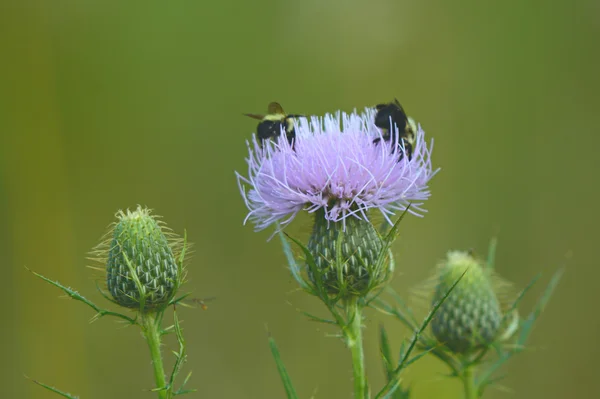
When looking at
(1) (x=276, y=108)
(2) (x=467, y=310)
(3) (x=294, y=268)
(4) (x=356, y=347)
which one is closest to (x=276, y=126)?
(1) (x=276, y=108)

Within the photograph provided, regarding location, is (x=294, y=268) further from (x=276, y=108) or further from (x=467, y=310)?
(x=467, y=310)

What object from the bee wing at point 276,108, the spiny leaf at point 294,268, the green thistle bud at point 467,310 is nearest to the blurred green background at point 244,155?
the green thistle bud at point 467,310

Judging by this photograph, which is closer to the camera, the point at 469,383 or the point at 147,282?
the point at 147,282

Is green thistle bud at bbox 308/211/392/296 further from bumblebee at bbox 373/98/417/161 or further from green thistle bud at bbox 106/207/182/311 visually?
green thistle bud at bbox 106/207/182/311

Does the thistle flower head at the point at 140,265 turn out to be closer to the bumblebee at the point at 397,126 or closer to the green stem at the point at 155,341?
the green stem at the point at 155,341

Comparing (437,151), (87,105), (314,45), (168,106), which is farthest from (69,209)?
(437,151)
